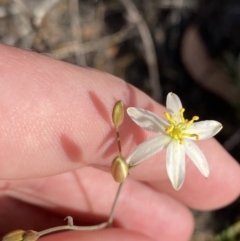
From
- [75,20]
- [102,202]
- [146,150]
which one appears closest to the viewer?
[146,150]

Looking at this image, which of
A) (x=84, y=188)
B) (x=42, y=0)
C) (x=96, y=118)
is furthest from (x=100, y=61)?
(x=96, y=118)

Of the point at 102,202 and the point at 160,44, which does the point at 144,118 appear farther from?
the point at 160,44

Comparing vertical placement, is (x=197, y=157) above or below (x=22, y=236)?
above

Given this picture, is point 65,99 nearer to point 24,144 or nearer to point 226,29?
point 24,144

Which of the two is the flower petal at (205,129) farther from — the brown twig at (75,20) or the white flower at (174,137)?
the brown twig at (75,20)

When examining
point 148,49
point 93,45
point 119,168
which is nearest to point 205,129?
point 119,168

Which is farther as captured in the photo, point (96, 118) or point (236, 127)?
point (236, 127)
